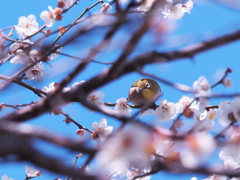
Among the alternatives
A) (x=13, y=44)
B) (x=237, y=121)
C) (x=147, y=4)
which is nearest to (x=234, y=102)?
(x=237, y=121)

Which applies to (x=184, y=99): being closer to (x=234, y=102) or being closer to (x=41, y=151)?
(x=234, y=102)

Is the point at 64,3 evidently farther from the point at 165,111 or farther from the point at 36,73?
the point at 165,111

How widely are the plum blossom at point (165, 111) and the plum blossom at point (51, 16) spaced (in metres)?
1.22

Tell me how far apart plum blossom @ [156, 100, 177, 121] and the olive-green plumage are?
167 millimetres

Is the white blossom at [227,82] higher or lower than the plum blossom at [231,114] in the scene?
higher

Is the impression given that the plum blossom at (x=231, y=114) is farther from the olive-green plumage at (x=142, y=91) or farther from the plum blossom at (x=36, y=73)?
the plum blossom at (x=36, y=73)

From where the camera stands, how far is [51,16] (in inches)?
135

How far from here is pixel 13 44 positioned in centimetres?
279

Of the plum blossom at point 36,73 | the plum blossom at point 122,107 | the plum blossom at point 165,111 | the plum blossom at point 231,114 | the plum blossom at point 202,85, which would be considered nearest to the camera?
the plum blossom at point 231,114

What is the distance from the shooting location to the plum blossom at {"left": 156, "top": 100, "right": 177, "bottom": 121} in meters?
3.15

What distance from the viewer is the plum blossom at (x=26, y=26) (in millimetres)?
3232

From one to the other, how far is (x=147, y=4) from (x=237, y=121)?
1395 mm

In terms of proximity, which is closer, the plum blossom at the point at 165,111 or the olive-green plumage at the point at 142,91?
the plum blossom at the point at 165,111

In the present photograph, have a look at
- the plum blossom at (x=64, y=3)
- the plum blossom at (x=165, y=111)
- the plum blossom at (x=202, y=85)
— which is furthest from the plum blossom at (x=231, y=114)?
the plum blossom at (x=64, y=3)
